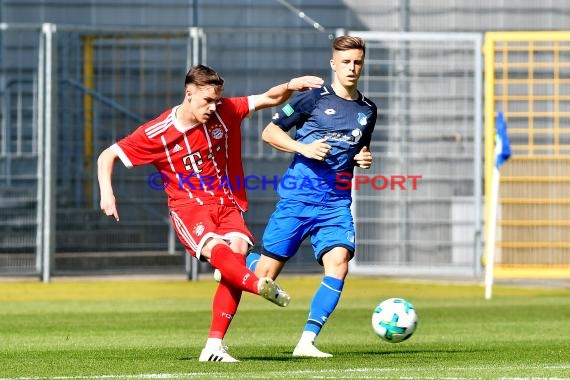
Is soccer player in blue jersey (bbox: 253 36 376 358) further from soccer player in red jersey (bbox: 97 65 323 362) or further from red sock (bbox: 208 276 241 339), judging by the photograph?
red sock (bbox: 208 276 241 339)

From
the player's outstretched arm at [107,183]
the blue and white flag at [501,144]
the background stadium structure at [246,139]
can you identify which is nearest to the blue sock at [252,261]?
the player's outstretched arm at [107,183]

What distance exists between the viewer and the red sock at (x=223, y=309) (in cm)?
828

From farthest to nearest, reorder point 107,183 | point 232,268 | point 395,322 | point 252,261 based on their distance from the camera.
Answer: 1. point 252,261
2. point 395,322
3. point 107,183
4. point 232,268

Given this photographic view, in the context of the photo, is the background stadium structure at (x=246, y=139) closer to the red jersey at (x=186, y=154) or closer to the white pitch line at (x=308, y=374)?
the red jersey at (x=186, y=154)

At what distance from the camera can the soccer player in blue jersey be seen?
8.73m

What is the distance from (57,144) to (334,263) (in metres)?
10.3

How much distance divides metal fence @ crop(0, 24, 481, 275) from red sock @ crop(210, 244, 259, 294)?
10.1m

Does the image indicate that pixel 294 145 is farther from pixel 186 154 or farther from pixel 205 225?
pixel 205 225

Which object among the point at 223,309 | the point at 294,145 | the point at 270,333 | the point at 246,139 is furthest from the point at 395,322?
the point at 246,139

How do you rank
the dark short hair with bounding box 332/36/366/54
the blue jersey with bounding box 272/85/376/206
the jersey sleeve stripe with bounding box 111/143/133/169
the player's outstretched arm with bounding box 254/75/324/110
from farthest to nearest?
the blue jersey with bounding box 272/85/376/206 → the dark short hair with bounding box 332/36/366/54 → the player's outstretched arm with bounding box 254/75/324/110 → the jersey sleeve stripe with bounding box 111/143/133/169

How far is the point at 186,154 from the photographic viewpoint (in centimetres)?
841

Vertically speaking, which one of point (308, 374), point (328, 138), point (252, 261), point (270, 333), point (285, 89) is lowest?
point (270, 333)

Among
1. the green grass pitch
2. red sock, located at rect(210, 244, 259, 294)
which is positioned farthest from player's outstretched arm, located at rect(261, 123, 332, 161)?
the green grass pitch

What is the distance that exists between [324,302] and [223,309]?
0.69 m
